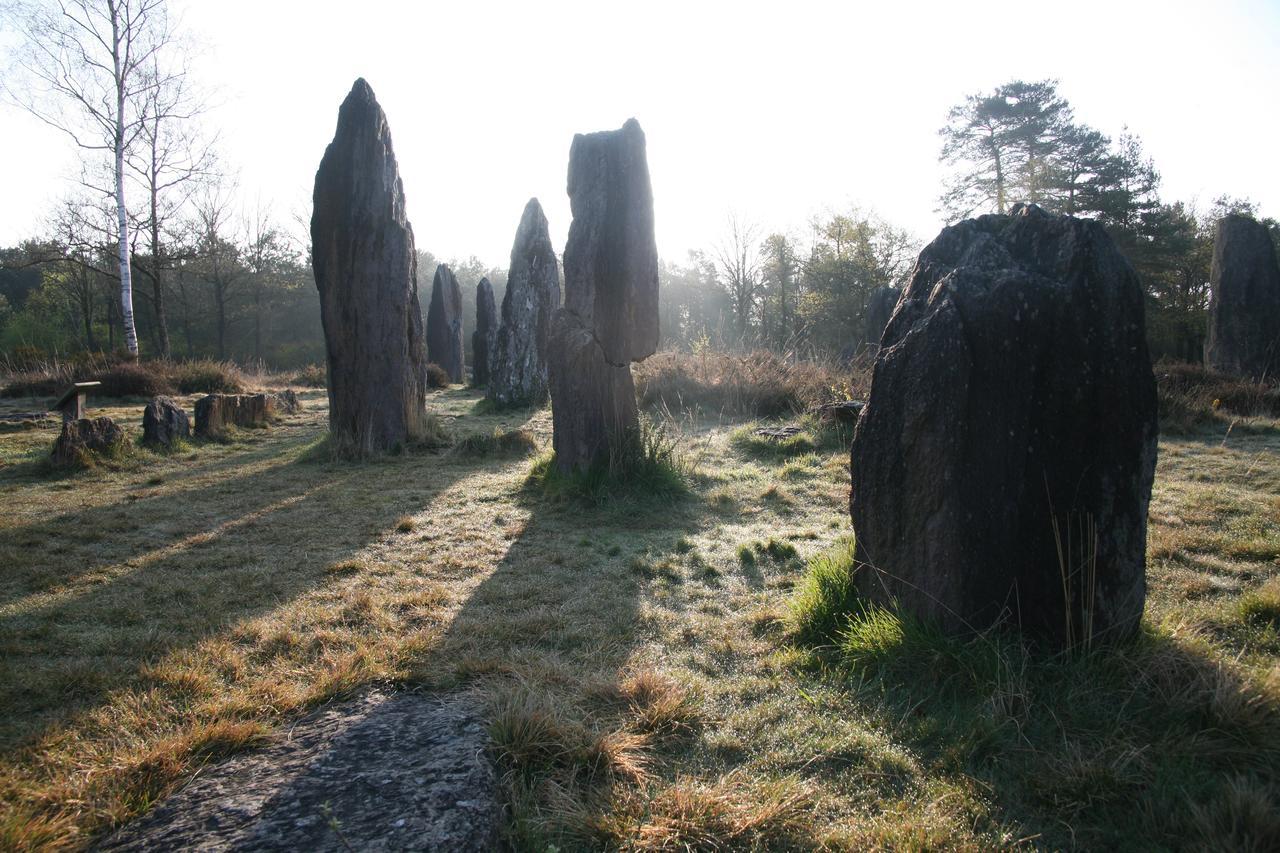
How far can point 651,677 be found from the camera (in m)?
2.83

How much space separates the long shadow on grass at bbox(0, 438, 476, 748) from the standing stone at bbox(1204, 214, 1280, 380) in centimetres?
1585

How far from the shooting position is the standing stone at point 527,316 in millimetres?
13398

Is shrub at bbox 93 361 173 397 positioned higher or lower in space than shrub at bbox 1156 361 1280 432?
higher

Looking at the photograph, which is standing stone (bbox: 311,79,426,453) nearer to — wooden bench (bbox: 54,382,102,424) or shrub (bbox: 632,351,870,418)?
wooden bench (bbox: 54,382,102,424)

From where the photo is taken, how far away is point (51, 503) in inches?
235

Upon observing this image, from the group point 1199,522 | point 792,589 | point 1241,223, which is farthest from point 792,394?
point 1241,223

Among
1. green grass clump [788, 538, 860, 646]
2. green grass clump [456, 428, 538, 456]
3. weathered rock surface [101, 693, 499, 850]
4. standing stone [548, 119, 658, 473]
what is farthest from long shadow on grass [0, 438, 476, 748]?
green grass clump [788, 538, 860, 646]

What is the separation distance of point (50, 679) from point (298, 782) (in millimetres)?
1487

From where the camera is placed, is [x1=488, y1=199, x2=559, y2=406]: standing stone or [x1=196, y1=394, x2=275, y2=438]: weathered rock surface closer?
[x1=196, y1=394, x2=275, y2=438]: weathered rock surface

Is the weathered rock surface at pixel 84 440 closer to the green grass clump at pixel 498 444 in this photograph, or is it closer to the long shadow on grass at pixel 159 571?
the long shadow on grass at pixel 159 571

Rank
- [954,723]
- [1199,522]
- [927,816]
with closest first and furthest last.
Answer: [927,816] → [954,723] → [1199,522]

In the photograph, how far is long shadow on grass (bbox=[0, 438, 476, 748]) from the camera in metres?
2.89

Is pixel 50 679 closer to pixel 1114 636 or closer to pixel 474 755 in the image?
pixel 474 755

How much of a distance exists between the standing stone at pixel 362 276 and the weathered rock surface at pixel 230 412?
7.69 feet
